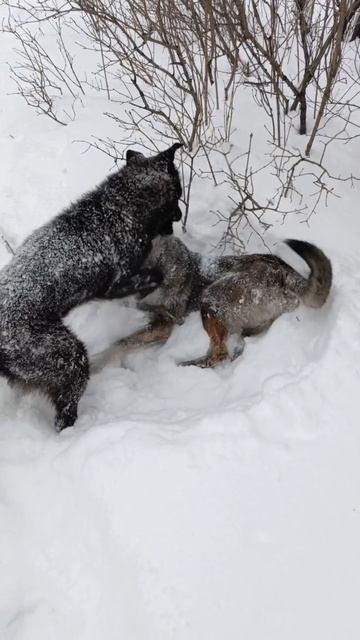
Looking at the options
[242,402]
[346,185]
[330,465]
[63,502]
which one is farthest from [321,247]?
[63,502]

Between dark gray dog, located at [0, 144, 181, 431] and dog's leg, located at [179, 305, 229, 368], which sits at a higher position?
dark gray dog, located at [0, 144, 181, 431]

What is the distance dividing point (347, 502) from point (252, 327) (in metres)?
1.64

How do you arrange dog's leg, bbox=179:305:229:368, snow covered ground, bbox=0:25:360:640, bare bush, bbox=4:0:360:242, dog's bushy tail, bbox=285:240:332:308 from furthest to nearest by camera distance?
bare bush, bbox=4:0:360:242 → dog's leg, bbox=179:305:229:368 → dog's bushy tail, bbox=285:240:332:308 → snow covered ground, bbox=0:25:360:640

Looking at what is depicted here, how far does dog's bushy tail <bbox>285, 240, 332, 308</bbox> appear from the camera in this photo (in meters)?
4.02

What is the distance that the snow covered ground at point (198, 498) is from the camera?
8.71ft

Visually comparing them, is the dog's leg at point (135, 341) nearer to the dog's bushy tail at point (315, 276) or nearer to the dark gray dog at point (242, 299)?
the dark gray dog at point (242, 299)

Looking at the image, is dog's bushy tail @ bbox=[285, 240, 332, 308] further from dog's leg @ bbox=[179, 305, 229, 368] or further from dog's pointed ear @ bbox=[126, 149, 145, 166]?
dog's pointed ear @ bbox=[126, 149, 145, 166]

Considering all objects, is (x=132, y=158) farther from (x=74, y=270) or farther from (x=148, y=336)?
(x=148, y=336)

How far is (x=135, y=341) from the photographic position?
14.5 ft

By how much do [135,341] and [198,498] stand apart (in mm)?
1704

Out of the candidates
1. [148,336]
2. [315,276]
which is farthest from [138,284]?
[315,276]

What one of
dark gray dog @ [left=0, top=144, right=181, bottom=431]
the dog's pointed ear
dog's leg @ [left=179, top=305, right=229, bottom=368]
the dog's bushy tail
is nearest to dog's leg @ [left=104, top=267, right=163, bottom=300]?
dark gray dog @ [left=0, top=144, right=181, bottom=431]

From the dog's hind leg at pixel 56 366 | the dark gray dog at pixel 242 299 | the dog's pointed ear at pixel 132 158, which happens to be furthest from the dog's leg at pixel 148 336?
the dog's pointed ear at pixel 132 158

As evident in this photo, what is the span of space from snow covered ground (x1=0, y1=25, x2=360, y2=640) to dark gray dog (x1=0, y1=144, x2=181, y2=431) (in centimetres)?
43
